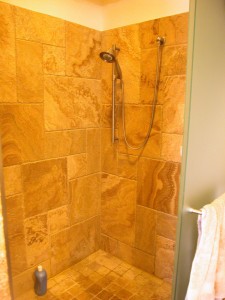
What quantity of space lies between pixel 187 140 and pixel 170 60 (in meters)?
0.93

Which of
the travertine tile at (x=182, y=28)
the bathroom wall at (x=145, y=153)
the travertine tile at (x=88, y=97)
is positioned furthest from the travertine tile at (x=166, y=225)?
the travertine tile at (x=182, y=28)

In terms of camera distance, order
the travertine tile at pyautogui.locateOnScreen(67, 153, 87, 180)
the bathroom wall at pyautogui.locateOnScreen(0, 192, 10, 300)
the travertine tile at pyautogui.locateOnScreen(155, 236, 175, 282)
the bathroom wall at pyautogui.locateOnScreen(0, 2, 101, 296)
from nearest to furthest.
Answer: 1. the bathroom wall at pyautogui.locateOnScreen(0, 192, 10, 300)
2. the bathroom wall at pyautogui.locateOnScreen(0, 2, 101, 296)
3. the travertine tile at pyautogui.locateOnScreen(155, 236, 175, 282)
4. the travertine tile at pyautogui.locateOnScreen(67, 153, 87, 180)

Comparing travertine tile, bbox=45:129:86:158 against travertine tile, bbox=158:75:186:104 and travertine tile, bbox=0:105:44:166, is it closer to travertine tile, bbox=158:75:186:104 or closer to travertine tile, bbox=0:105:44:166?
travertine tile, bbox=0:105:44:166

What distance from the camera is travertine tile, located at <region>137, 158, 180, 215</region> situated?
6.15 feet

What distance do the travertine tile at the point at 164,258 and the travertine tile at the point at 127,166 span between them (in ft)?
1.87

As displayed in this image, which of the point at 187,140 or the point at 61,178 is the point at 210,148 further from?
the point at 61,178

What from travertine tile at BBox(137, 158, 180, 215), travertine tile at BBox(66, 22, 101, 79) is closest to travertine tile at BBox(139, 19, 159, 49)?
travertine tile at BBox(66, 22, 101, 79)

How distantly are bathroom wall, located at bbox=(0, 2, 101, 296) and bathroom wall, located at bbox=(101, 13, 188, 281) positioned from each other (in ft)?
0.60

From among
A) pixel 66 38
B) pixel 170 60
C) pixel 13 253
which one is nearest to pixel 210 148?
pixel 170 60

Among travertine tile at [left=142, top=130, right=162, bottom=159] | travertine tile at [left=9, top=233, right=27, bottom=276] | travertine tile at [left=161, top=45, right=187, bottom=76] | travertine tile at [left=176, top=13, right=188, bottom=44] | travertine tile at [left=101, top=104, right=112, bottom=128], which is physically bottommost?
travertine tile at [left=9, top=233, right=27, bottom=276]

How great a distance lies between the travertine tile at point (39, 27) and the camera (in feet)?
5.30

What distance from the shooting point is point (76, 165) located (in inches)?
83.7

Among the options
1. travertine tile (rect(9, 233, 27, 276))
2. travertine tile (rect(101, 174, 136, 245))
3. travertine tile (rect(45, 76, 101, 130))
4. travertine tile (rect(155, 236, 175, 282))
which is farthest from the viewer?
travertine tile (rect(101, 174, 136, 245))

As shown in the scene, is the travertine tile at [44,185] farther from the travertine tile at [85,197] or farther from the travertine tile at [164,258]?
the travertine tile at [164,258]
